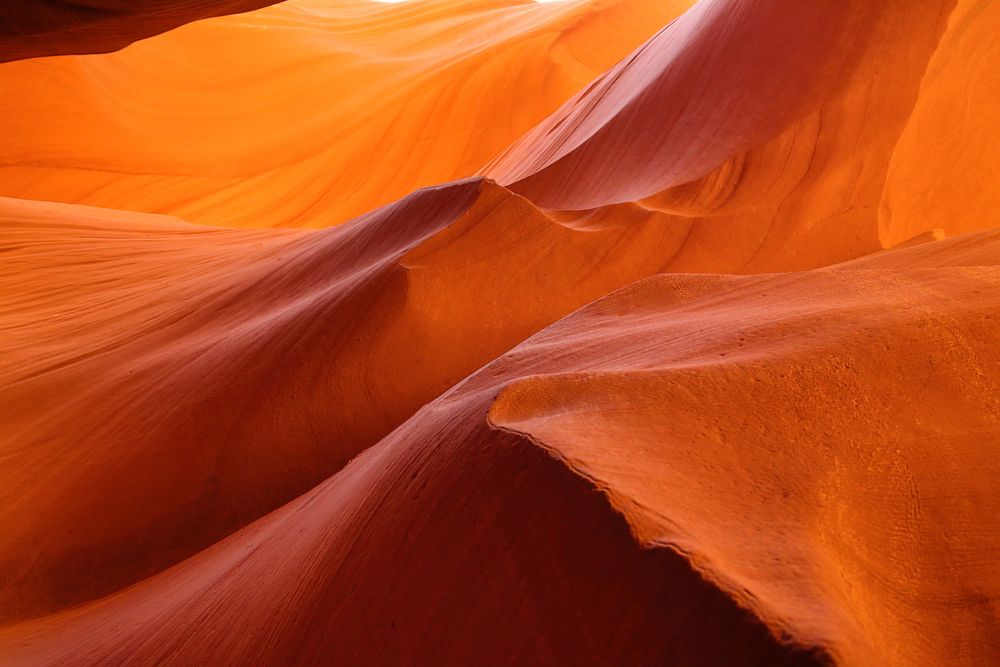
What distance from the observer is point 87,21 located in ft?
6.18

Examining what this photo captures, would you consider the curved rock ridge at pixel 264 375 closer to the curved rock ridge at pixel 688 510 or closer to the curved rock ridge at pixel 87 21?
the curved rock ridge at pixel 688 510

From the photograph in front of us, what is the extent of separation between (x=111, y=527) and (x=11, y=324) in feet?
4.95

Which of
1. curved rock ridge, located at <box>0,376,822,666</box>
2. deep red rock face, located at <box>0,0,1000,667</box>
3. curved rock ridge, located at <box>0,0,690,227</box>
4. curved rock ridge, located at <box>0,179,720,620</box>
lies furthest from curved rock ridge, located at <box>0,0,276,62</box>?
curved rock ridge, located at <box>0,0,690,227</box>

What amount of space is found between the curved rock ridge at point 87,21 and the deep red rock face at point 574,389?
0.01 meters

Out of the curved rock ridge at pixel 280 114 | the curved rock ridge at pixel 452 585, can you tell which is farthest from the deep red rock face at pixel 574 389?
the curved rock ridge at pixel 280 114

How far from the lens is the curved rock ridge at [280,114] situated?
602 cm

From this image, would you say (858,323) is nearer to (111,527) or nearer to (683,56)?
(111,527)

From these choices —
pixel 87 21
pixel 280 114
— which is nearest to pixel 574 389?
pixel 87 21

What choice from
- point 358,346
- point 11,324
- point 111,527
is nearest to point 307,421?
point 358,346

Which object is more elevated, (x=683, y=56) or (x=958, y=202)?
(x=683, y=56)

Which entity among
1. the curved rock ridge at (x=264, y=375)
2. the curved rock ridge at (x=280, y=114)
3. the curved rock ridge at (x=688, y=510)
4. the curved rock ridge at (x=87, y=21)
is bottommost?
the curved rock ridge at (x=688, y=510)

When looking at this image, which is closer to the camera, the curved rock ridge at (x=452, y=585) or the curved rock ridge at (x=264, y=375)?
the curved rock ridge at (x=452, y=585)

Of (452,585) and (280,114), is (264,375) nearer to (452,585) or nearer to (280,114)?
(452,585)

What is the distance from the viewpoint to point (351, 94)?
7090 mm
